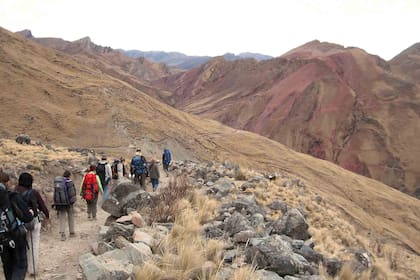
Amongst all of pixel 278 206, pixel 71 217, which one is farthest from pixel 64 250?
pixel 278 206

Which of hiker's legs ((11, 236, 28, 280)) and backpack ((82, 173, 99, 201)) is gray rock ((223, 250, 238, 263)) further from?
backpack ((82, 173, 99, 201))

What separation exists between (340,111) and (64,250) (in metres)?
73.9

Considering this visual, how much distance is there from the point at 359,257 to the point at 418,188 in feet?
197

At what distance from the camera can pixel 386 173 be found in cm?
6569

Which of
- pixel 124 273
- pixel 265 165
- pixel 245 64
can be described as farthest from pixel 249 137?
pixel 245 64

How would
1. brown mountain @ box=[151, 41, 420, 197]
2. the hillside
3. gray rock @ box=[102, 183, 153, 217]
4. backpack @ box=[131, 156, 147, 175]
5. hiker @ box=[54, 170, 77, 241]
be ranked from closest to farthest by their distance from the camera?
hiker @ box=[54, 170, 77, 241] → gray rock @ box=[102, 183, 153, 217] → backpack @ box=[131, 156, 147, 175] → the hillside → brown mountain @ box=[151, 41, 420, 197]

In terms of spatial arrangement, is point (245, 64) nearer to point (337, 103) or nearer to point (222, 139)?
point (337, 103)

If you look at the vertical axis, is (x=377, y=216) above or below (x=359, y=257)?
below

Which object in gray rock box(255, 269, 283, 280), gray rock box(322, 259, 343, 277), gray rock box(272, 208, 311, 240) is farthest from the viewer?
gray rock box(272, 208, 311, 240)

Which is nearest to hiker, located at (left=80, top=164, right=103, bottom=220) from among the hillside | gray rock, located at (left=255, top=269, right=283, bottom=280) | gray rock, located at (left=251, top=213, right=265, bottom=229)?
gray rock, located at (left=251, top=213, right=265, bottom=229)

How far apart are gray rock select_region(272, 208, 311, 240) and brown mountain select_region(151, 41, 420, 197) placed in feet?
195

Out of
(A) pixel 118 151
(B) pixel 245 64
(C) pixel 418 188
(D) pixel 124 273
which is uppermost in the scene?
(B) pixel 245 64

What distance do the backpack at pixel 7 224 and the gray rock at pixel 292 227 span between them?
6356mm

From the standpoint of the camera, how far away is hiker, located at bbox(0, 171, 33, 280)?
554cm
